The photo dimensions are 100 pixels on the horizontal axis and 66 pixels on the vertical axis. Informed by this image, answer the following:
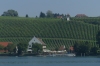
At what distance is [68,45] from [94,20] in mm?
24945

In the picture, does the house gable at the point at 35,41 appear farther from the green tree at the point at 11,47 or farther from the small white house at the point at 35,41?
the green tree at the point at 11,47

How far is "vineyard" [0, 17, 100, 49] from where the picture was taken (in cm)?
11469

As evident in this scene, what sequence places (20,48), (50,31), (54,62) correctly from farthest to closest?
1. (50,31)
2. (20,48)
3. (54,62)

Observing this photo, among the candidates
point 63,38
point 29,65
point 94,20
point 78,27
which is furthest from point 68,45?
point 29,65

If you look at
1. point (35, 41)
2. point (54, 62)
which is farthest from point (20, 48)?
point (54, 62)

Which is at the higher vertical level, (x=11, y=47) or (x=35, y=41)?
(x=35, y=41)

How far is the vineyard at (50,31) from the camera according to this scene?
376 feet

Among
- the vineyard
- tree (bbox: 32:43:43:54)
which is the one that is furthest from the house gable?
tree (bbox: 32:43:43:54)

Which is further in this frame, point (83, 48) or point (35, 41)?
point (35, 41)

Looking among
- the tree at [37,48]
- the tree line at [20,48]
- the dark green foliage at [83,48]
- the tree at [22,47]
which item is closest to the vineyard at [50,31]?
the tree at [37,48]

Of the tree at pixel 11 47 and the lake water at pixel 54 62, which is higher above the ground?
the lake water at pixel 54 62

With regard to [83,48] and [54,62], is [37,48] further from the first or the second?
[54,62]

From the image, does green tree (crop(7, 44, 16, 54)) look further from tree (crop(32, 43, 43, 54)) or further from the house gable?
the house gable

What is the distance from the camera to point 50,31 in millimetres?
120688
